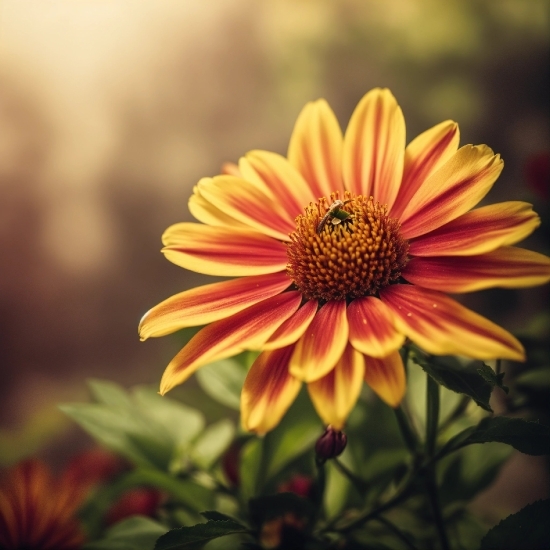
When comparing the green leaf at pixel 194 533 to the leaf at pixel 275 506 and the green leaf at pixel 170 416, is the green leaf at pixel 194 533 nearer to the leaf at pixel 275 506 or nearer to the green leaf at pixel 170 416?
the leaf at pixel 275 506

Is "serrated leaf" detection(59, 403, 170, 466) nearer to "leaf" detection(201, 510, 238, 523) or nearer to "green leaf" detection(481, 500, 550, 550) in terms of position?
"leaf" detection(201, 510, 238, 523)

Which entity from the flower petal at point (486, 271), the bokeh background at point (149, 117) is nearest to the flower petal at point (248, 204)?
the flower petal at point (486, 271)

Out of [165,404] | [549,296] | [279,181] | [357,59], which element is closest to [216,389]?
[165,404]

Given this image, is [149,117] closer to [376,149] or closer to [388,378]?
[376,149]

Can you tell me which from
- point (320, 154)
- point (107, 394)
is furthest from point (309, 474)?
point (320, 154)

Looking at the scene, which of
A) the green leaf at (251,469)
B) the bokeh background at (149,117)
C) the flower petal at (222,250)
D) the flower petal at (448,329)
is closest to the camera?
the flower petal at (448,329)

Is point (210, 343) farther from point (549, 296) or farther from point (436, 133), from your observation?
point (549, 296)
